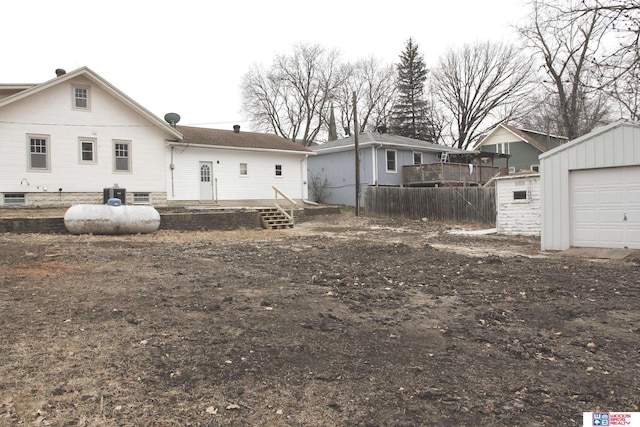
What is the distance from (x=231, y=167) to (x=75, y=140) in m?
7.21

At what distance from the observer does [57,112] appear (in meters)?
18.8

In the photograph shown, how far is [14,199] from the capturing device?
17953 mm

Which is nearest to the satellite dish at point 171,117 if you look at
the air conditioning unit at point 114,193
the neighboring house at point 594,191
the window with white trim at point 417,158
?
the air conditioning unit at point 114,193

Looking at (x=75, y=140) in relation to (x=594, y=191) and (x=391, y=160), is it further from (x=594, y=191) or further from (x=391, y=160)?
(x=594, y=191)

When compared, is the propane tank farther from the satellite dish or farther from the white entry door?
the satellite dish

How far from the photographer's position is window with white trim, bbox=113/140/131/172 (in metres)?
20.1

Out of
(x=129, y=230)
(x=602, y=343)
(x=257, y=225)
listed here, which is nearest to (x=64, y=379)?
(x=602, y=343)

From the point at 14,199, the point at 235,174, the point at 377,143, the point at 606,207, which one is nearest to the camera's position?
the point at 606,207

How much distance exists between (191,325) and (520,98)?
42.8 metres

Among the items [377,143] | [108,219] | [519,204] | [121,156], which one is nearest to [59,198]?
[121,156]

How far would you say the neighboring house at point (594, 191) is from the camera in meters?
10.6

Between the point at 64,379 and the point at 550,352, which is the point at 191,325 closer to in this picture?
the point at 64,379

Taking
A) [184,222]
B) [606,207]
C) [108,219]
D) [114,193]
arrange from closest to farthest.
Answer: [606,207] < [108,219] < [184,222] < [114,193]

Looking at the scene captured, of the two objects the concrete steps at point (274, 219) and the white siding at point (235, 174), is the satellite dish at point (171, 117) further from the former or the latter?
the concrete steps at point (274, 219)
